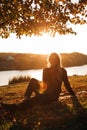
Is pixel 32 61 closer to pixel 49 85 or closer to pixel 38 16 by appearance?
pixel 38 16

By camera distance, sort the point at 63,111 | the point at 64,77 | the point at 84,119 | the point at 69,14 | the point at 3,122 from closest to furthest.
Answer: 1. the point at 84,119
2. the point at 3,122
3. the point at 63,111
4. the point at 64,77
5. the point at 69,14

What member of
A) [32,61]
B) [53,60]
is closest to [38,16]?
[53,60]

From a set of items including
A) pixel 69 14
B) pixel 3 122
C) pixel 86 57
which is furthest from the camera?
pixel 86 57

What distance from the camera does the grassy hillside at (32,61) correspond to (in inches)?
4304

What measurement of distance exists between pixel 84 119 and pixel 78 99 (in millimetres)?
3668

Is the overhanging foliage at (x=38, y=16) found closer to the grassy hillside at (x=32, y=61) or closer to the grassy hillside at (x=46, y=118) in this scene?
the grassy hillside at (x=46, y=118)

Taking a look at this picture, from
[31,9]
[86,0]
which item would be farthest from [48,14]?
[86,0]

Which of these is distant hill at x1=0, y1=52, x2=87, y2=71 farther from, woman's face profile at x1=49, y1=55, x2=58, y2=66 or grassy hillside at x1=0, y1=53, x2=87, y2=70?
woman's face profile at x1=49, y1=55, x2=58, y2=66

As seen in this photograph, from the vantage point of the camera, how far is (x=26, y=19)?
16922 millimetres

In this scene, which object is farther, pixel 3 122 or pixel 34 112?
pixel 34 112

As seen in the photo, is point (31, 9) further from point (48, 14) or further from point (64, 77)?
point (64, 77)

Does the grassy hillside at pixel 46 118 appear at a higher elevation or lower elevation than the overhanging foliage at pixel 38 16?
lower

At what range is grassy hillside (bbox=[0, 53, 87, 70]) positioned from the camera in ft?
359

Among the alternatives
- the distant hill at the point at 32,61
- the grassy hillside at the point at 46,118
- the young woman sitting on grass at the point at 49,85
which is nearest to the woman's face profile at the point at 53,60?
the young woman sitting on grass at the point at 49,85
